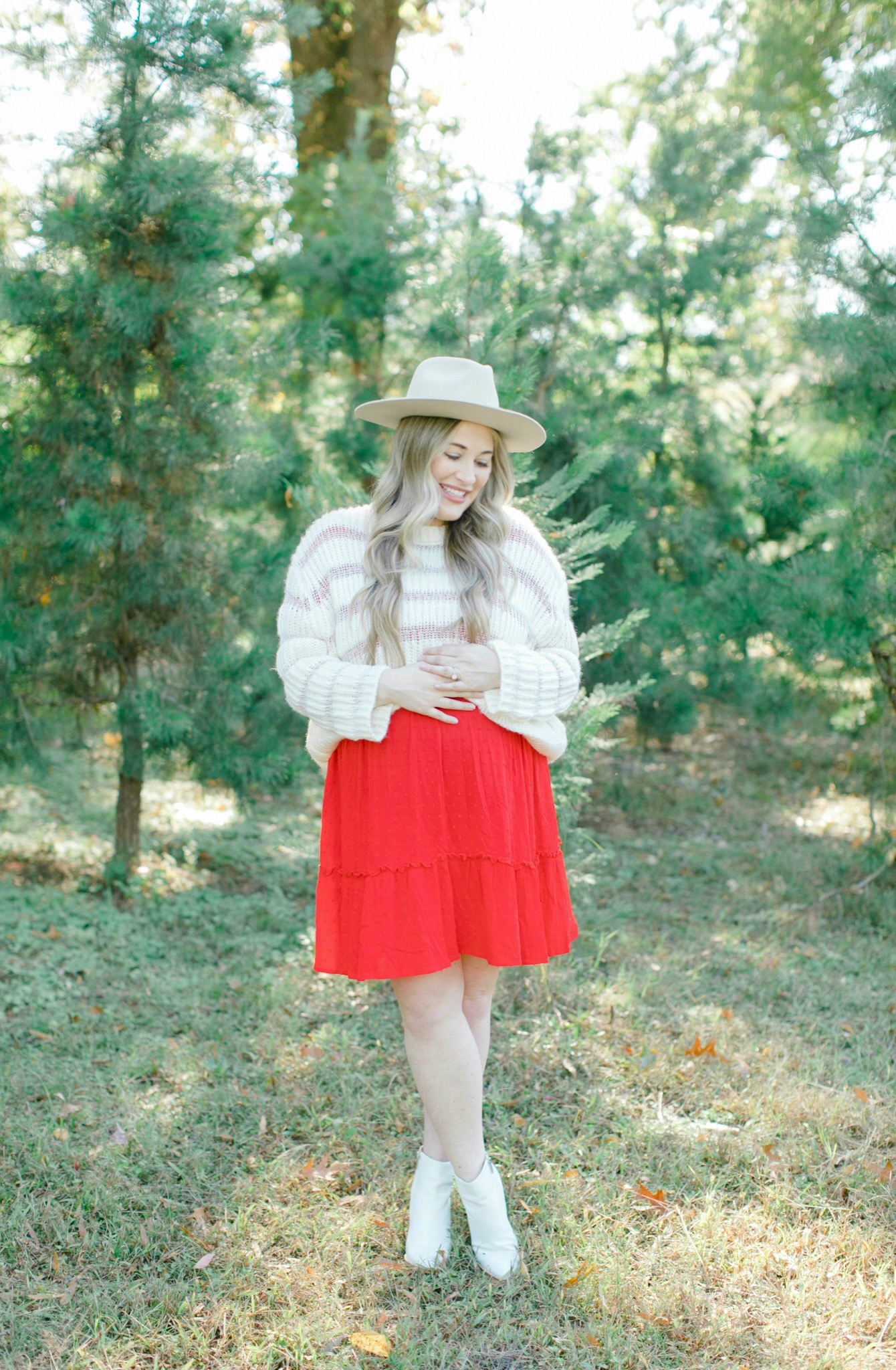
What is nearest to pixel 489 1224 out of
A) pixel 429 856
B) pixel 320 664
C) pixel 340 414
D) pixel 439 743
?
pixel 429 856

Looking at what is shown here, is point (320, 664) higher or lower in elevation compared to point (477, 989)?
higher

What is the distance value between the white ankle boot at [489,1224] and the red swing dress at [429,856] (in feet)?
1.85

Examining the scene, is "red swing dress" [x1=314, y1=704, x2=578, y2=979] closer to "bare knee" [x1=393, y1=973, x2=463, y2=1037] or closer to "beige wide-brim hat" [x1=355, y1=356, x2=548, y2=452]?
"bare knee" [x1=393, y1=973, x2=463, y2=1037]

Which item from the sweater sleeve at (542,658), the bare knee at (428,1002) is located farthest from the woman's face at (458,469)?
the bare knee at (428,1002)

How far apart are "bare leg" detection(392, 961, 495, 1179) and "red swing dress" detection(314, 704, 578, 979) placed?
11 centimetres

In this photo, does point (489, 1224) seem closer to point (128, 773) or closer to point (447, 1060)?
point (447, 1060)

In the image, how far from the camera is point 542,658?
239 centimetres

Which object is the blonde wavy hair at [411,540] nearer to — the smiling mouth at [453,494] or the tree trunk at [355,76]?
the smiling mouth at [453,494]

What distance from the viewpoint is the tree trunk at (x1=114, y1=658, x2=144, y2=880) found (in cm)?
470

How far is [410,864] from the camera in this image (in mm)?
2250

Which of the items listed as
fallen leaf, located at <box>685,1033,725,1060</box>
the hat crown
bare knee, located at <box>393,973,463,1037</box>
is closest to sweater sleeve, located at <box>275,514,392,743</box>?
the hat crown

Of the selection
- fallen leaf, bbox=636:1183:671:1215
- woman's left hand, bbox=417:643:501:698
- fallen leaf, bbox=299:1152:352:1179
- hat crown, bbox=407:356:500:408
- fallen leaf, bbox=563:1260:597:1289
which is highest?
hat crown, bbox=407:356:500:408

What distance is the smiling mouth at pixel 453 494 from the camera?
241 cm

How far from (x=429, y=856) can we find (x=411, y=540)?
0.72m
